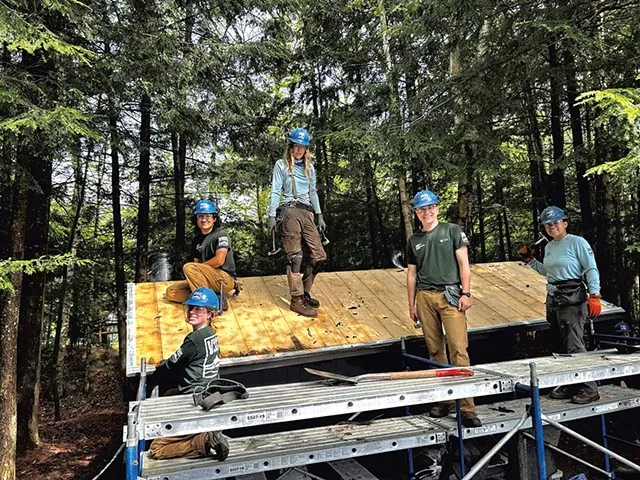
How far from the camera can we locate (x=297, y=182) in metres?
6.14

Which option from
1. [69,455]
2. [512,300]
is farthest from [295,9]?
[69,455]

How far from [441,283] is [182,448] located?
283 centimetres

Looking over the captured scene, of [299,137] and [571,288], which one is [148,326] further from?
[571,288]

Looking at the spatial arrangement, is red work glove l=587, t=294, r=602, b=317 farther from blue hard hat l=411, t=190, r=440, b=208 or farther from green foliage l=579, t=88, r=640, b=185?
blue hard hat l=411, t=190, r=440, b=208

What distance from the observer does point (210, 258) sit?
20.2 ft

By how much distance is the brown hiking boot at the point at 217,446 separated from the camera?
3.54 metres

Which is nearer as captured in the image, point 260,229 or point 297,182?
point 297,182

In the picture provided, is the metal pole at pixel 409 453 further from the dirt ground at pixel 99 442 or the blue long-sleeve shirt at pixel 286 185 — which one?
the blue long-sleeve shirt at pixel 286 185

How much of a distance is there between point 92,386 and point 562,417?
15576 mm

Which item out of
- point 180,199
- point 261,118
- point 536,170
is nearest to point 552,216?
point 536,170

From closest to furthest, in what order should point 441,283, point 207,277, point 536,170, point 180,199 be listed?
point 441,283, point 207,277, point 180,199, point 536,170

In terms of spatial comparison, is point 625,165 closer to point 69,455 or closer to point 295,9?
point 295,9

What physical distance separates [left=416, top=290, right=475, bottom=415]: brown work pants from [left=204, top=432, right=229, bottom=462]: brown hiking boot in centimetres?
223

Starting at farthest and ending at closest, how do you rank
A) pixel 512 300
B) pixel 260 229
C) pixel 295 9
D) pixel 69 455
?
pixel 260 229
pixel 295 9
pixel 69 455
pixel 512 300
